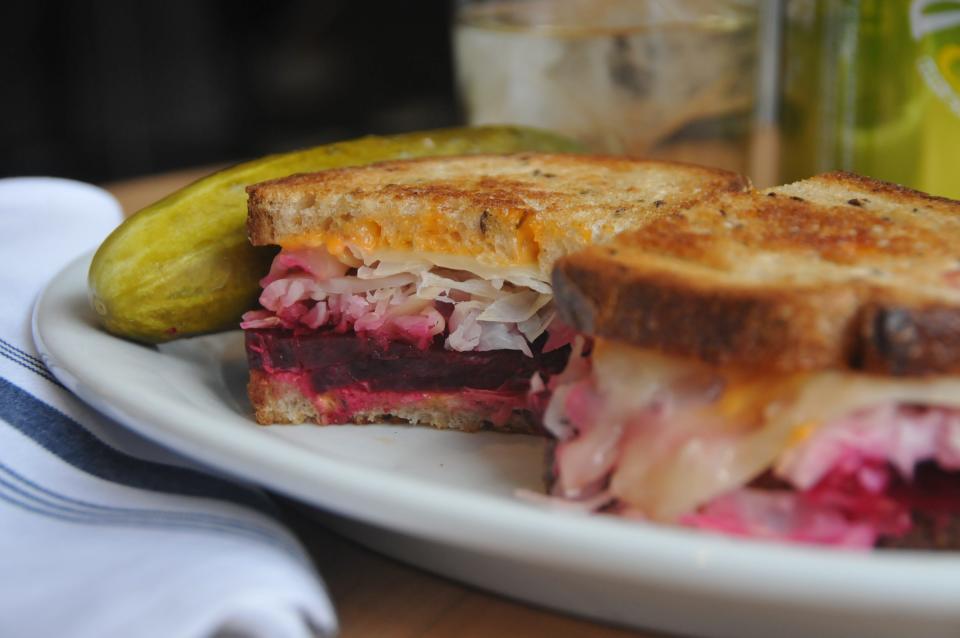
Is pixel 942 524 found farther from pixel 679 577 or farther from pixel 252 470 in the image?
pixel 252 470

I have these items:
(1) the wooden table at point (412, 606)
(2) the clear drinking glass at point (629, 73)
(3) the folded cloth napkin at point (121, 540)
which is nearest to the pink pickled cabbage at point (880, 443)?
(1) the wooden table at point (412, 606)

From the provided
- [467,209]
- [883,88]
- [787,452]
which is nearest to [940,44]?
[883,88]

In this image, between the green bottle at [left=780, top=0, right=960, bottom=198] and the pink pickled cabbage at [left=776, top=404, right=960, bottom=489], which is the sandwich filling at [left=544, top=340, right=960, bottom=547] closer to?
the pink pickled cabbage at [left=776, top=404, right=960, bottom=489]

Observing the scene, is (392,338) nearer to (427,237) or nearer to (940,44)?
(427,237)

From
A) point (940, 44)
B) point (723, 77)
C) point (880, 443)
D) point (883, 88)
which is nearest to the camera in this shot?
point (880, 443)

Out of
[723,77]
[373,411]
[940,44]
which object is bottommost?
[373,411]

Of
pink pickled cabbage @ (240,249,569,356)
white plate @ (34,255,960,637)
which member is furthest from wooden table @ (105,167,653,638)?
pink pickled cabbage @ (240,249,569,356)
